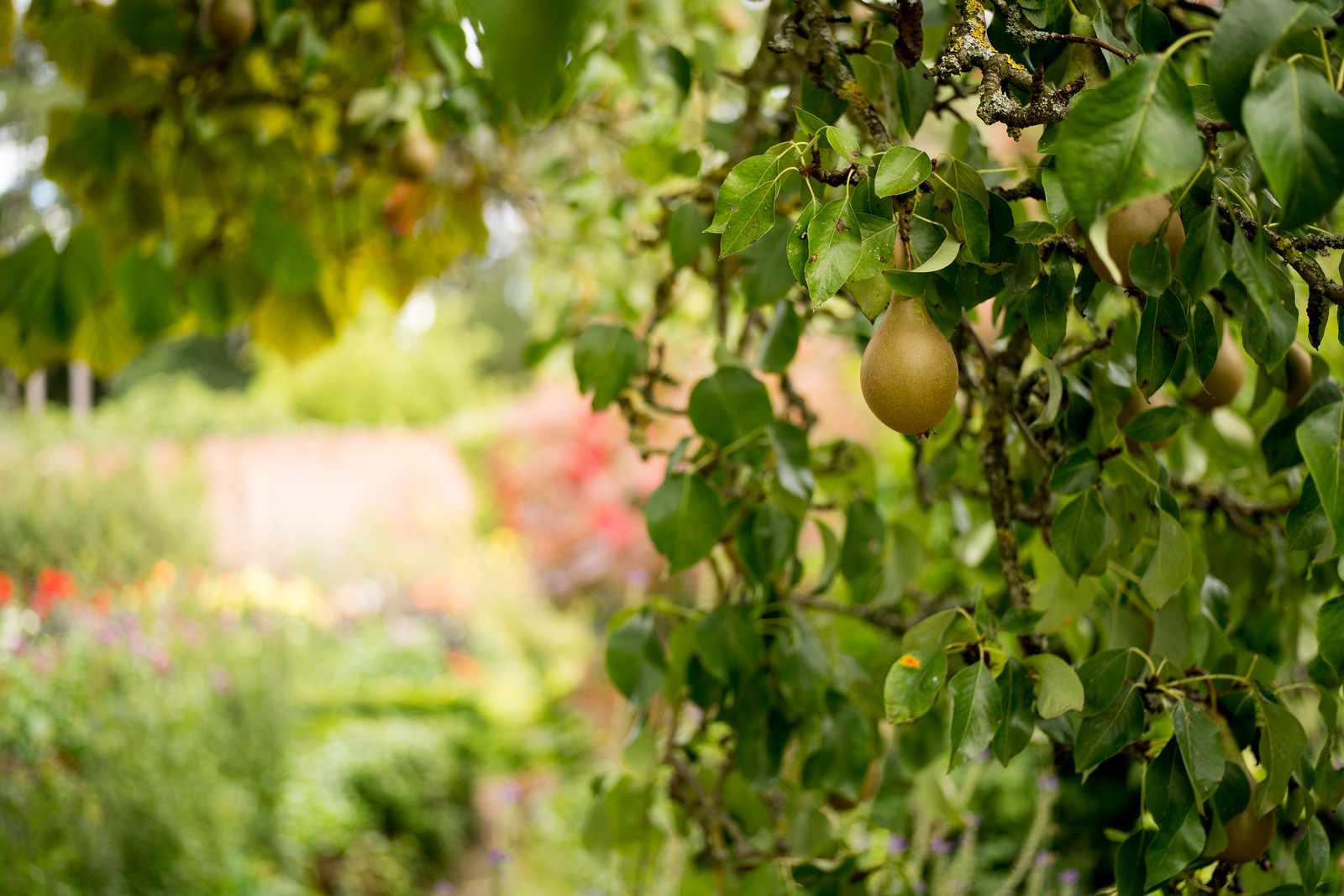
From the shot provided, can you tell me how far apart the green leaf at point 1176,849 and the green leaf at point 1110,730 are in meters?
0.04

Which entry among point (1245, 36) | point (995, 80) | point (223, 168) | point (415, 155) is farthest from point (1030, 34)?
point (223, 168)

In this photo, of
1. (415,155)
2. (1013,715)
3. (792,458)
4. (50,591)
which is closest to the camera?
(1013,715)

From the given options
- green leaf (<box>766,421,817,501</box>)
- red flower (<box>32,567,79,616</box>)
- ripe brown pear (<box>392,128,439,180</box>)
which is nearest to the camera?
green leaf (<box>766,421,817,501</box>)

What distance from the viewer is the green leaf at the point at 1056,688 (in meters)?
0.44

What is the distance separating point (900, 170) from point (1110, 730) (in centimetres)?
31

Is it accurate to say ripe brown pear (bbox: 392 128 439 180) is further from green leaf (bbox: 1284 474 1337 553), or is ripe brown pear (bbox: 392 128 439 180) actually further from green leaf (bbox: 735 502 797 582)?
green leaf (bbox: 1284 474 1337 553)

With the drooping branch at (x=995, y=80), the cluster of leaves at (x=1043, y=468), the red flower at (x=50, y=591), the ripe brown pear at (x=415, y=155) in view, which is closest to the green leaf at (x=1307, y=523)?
the cluster of leaves at (x=1043, y=468)

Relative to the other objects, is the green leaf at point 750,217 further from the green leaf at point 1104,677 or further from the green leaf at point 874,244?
the green leaf at point 1104,677

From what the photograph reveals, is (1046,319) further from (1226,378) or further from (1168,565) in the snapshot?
(1226,378)

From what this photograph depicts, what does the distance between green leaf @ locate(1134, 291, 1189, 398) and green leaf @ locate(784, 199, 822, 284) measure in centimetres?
16

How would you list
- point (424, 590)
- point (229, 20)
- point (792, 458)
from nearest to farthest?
point (792, 458)
point (229, 20)
point (424, 590)

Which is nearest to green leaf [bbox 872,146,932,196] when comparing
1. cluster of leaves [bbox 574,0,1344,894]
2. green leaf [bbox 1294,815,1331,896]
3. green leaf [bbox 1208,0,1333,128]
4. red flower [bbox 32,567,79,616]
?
cluster of leaves [bbox 574,0,1344,894]

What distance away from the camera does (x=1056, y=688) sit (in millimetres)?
456

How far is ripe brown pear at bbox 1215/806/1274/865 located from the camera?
0.49m
